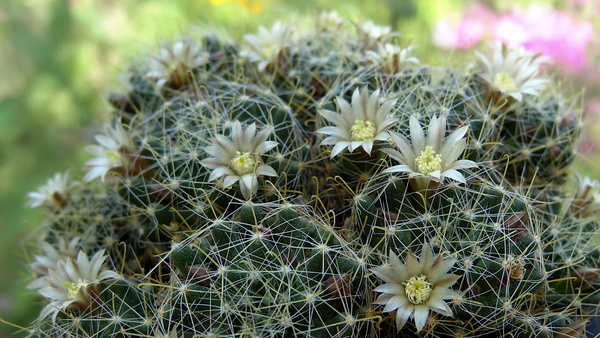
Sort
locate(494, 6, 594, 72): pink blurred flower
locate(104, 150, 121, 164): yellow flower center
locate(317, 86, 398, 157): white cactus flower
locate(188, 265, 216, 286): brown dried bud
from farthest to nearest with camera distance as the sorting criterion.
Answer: locate(494, 6, 594, 72): pink blurred flower
locate(104, 150, 121, 164): yellow flower center
locate(317, 86, 398, 157): white cactus flower
locate(188, 265, 216, 286): brown dried bud

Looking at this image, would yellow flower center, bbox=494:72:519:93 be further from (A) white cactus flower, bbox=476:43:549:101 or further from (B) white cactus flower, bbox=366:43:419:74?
(B) white cactus flower, bbox=366:43:419:74

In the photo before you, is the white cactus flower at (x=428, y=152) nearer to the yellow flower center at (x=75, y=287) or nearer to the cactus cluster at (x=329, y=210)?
the cactus cluster at (x=329, y=210)

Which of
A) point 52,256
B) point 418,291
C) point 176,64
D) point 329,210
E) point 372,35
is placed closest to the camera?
point 418,291

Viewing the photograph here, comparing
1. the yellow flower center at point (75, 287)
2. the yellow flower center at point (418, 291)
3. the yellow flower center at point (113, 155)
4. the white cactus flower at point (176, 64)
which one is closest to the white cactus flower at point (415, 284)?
the yellow flower center at point (418, 291)

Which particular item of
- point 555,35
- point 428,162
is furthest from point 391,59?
point 555,35

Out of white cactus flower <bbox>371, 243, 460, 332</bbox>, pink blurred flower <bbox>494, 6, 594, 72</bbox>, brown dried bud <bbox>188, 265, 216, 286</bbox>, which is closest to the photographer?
white cactus flower <bbox>371, 243, 460, 332</bbox>

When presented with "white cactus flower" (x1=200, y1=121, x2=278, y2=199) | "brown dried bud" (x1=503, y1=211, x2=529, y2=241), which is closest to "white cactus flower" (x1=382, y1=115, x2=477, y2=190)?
"brown dried bud" (x1=503, y1=211, x2=529, y2=241)

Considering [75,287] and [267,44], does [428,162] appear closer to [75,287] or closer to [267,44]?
[267,44]
